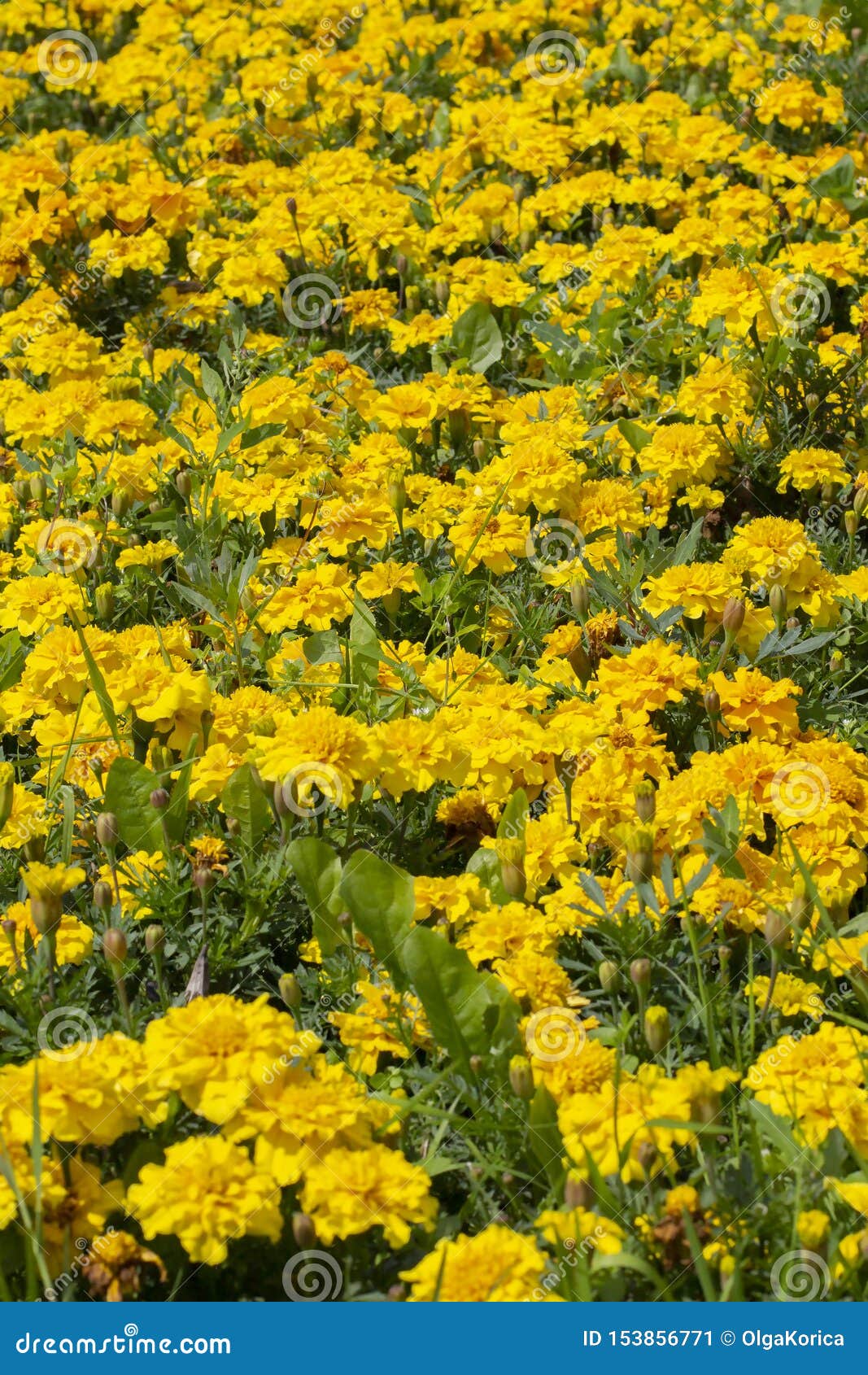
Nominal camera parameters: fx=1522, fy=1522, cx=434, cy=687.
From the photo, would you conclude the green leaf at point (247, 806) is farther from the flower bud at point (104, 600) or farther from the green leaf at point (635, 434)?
the green leaf at point (635, 434)

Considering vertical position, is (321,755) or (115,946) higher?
(321,755)

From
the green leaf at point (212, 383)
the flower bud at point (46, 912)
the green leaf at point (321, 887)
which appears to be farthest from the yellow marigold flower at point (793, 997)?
the green leaf at point (212, 383)

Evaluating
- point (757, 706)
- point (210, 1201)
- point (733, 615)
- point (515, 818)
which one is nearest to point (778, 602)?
point (733, 615)

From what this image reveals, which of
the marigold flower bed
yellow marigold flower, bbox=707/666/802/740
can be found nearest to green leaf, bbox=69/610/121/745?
the marigold flower bed

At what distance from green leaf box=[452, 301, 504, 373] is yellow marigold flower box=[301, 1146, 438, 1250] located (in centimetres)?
247

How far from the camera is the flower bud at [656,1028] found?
212cm

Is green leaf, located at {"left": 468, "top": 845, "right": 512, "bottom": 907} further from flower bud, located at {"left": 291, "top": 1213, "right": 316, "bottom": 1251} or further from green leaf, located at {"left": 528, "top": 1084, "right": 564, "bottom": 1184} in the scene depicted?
flower bud, located at {"left": 291, "top": 1213, "right": 316, "bottom": 1251}

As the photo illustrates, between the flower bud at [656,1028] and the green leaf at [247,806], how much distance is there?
30.9 inches

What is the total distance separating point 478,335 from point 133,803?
Answer: 6.03ft

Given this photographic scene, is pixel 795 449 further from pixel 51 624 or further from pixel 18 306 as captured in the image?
pixel 18 306

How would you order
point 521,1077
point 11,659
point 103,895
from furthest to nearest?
point 11,659
point 103,895
point 521,1077

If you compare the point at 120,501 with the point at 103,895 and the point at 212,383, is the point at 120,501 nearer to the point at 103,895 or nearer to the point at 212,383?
the point at 212,383

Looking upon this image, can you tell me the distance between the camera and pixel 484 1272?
5.85ft

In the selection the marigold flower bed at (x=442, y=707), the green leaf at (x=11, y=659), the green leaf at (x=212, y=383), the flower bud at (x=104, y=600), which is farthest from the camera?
the green leaf at (x=212, y=383)
